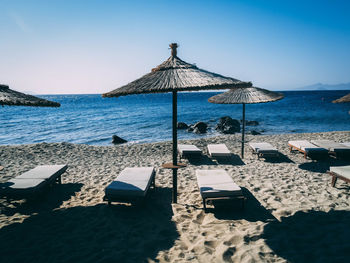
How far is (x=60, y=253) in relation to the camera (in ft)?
10.4

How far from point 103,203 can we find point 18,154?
730cm

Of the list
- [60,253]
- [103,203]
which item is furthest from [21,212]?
[60,253]

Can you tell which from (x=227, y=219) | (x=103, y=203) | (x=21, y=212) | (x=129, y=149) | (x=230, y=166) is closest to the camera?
(x=227, y=219)

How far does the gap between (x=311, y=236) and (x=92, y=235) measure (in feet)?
11.9

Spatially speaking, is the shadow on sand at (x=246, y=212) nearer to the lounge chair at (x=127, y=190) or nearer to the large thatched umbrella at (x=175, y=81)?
the large thatched umbrella at (x=175, y=81)

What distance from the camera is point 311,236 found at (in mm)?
3316

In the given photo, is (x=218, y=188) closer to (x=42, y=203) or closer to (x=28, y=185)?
(x=42, y=203)

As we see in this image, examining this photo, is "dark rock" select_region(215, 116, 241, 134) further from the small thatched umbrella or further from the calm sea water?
the small thatched umbrella

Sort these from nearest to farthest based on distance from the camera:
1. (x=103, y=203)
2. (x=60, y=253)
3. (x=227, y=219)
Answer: (x=60, y=253) < (x=227, y=219) < (x=103, y=203)

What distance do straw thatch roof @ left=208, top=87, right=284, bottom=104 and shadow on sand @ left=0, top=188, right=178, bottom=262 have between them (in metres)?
4.52

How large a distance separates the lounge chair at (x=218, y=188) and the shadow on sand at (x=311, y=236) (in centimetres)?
81

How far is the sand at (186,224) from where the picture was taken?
3.06 metres

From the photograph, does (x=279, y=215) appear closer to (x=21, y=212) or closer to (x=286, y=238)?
(x=286, y=238)

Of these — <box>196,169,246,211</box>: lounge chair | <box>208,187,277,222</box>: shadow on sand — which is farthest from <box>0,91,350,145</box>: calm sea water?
<box>208,187,277,222</box>: shadow on sand
